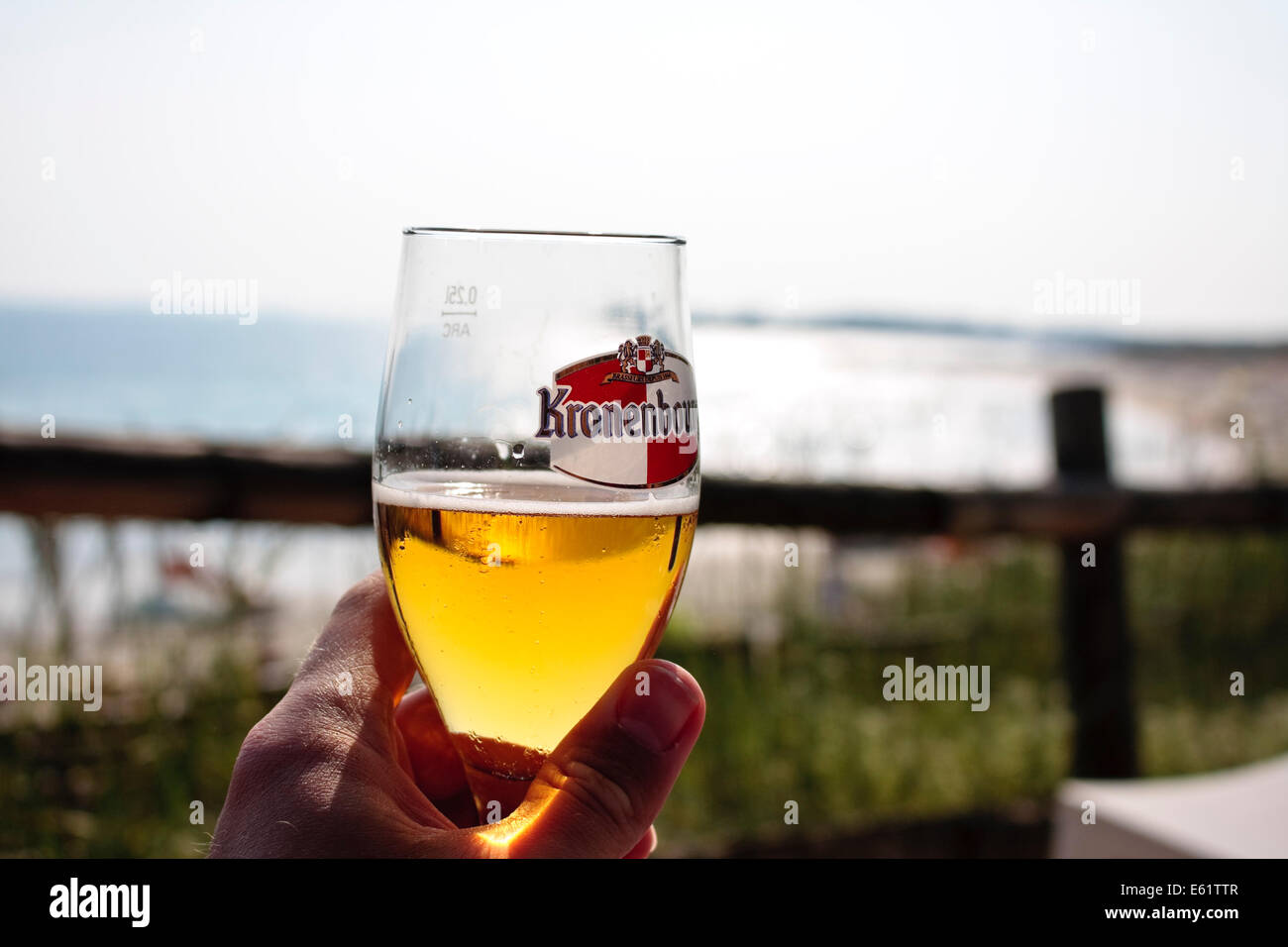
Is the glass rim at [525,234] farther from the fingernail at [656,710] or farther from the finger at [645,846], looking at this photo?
the finger at [645,846]

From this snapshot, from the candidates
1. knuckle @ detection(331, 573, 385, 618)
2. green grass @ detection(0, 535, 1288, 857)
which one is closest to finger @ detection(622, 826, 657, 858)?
knuckle @ detection(331, 573, 385, 618)

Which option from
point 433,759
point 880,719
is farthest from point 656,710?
point 880,719

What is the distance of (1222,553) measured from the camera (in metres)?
5.21

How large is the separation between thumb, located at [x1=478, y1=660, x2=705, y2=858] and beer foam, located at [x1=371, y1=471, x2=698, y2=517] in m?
0.15

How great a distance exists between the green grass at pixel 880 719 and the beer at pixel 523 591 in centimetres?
55

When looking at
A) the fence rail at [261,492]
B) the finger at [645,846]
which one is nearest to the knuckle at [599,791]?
the finger at [645,846]

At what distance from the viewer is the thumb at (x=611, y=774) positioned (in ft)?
3.21

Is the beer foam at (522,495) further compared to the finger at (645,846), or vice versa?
the finger at (645,846)

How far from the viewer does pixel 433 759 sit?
140 centimetres

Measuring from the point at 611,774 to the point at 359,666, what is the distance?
333 mm

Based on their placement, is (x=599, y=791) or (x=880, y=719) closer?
(x=599, y=791)

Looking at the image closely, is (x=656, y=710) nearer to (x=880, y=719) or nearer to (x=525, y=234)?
(x=525, y=234)
